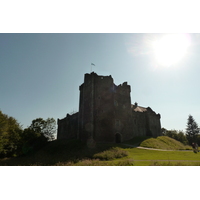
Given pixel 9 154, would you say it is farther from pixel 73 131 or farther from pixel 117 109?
pixel 117 109

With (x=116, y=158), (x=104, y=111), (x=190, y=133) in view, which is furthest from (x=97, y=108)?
(x=190, y=133)

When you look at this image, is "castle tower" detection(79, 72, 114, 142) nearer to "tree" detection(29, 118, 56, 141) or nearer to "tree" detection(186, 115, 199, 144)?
"tree" detection(29, 118, 56, 141)

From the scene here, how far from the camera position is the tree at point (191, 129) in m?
56.0

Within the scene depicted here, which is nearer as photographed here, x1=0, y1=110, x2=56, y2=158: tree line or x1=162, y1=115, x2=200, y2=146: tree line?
x1=0, y1=110, x2=56, y2=158: tree line

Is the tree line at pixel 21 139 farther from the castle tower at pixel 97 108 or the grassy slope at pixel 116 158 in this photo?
the castle tower at pixel 97 108

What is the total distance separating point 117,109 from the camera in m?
32.3

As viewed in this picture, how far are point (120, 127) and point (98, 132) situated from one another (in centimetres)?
569

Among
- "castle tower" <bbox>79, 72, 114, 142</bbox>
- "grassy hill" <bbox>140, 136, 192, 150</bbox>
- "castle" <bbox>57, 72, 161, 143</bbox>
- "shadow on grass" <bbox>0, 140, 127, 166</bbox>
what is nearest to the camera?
"shadow on grass" <bbox>0, 140, 127, 166</bbox>

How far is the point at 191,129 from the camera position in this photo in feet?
190

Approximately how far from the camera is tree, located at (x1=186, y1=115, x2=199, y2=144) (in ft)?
184

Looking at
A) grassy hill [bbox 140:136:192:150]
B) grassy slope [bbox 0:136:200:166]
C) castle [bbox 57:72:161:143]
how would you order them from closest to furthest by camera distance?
grassy slope [bbox 0:136:200:166] < grassy hill [bbox 140:136:192:150] < castle [bbox 57:72:161:143]

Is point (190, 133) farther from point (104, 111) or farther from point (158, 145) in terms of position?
point (104, 111)

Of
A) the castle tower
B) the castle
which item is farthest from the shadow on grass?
the castle

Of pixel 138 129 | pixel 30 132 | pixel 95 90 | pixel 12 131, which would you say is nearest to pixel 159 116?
pixel 138 129
